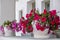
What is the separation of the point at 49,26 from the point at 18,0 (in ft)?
8.18

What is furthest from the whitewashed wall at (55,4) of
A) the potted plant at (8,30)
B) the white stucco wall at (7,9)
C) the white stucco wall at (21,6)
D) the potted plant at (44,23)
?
the white stucco wall at (7,9)

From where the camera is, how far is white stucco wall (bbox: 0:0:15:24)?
4480mm

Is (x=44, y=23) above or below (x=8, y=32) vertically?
above

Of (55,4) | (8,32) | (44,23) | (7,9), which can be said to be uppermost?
(7,9)

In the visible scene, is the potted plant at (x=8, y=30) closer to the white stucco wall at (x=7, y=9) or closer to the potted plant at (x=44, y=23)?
the potted plant at (x=44, y=23)

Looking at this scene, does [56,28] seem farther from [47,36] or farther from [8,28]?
[8,28]

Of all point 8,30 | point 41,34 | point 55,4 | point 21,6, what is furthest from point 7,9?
point 41,34

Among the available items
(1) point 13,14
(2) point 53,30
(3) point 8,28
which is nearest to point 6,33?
(3) point 8,28

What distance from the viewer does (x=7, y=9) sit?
4.57m

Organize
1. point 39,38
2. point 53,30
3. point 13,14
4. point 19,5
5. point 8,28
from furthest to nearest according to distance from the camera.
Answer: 1. point 13,14
2. point 19,5
3. point 8,28
4. point 53,30
5. point 39,38

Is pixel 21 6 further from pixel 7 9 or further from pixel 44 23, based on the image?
pixel 44 23

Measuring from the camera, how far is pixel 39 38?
1635 mm

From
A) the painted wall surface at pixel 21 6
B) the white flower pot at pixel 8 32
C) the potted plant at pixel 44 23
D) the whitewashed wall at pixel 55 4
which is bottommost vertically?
the white flower pot at pixel 8 32

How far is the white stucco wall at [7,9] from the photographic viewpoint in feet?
14.7
